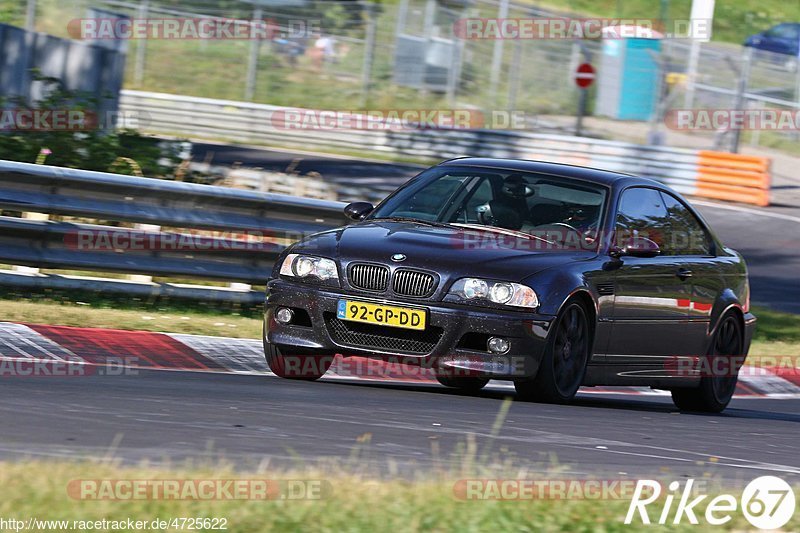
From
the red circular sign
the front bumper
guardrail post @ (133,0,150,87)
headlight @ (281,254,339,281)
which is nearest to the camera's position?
the front bumper

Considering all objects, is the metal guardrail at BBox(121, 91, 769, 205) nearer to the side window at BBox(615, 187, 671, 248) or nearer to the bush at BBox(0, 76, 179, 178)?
the bush at BBox(0, 76, 179, 178)

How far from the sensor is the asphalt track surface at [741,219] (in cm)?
1845

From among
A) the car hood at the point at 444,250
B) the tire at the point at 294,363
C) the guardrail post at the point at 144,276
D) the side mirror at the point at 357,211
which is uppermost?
the side mirror at the point at 357,211

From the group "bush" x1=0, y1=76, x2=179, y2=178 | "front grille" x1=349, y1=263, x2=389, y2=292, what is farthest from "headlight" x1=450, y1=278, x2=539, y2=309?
"bush" x1=0, y1=76, x2=179, y2=178

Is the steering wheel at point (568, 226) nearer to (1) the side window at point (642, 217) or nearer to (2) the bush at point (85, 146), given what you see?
(1) the side window at point (642, 217)

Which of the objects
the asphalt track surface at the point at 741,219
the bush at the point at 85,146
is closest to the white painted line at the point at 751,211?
the asphalt track surface at the point at 741,219

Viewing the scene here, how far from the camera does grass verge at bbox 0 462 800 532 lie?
3.92m

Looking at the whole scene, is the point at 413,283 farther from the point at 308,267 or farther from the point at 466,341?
the point at 308,267

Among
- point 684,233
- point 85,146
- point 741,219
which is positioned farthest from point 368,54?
point 684,233

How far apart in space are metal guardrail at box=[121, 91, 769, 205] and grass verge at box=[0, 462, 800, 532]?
23463 mm

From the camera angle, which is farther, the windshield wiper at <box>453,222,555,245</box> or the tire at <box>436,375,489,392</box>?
the tire at <box>436,375,489,392</box>

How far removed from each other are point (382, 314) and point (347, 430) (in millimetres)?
1681

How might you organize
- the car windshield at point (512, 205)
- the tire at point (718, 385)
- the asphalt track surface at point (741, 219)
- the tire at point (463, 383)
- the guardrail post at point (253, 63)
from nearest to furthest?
the car windshield at point (512, 205)
the tire at point (463, 383)
the tire at point (718, 385)
the asphalt track surface at point (741, 219)
the guardrail post at point (253, 63)

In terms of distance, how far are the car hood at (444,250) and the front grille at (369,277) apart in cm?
4
